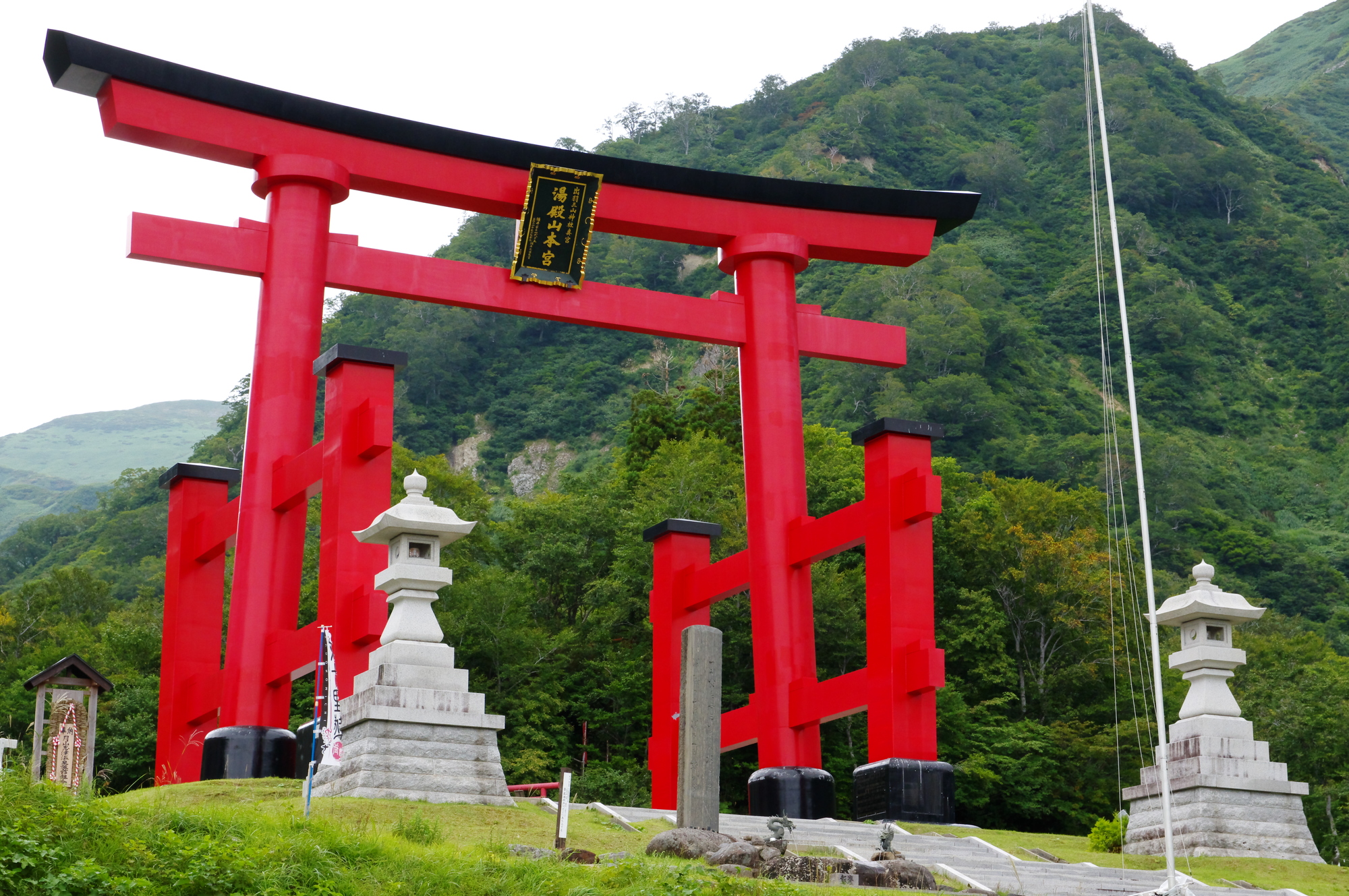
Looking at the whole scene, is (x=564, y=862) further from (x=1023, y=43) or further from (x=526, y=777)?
(x=1023, y=43)

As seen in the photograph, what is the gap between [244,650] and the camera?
47.1 feet

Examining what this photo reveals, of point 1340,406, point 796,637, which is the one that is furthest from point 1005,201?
point 796,637

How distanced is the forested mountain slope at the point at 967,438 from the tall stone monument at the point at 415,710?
37.9ft

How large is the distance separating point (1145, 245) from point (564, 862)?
4828 cm

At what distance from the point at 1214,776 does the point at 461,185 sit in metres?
9.93

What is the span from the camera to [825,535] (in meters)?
16.0

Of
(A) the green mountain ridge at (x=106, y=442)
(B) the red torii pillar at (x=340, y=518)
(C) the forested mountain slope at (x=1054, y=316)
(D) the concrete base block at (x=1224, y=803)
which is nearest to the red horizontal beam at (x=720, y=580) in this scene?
(B) the red torii pillar at (x=340, y=518)

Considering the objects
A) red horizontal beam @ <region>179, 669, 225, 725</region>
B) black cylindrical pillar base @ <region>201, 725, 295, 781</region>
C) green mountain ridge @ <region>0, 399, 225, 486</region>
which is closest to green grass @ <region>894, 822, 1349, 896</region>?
black cylindrical pillar base @ <region>201, 725, 295, 781</region>

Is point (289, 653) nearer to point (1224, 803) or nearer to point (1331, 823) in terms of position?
point (1224, 803)

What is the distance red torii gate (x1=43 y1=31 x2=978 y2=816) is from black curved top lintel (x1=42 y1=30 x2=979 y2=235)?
0.08 feet

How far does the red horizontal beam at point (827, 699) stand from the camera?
15094mm

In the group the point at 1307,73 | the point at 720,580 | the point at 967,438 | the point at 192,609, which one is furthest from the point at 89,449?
the point at 720,580

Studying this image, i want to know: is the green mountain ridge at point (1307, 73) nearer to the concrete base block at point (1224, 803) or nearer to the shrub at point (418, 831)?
the concrete base block at point (1224, 803)

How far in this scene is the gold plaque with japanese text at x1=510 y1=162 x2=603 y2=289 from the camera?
16203 millimetres
